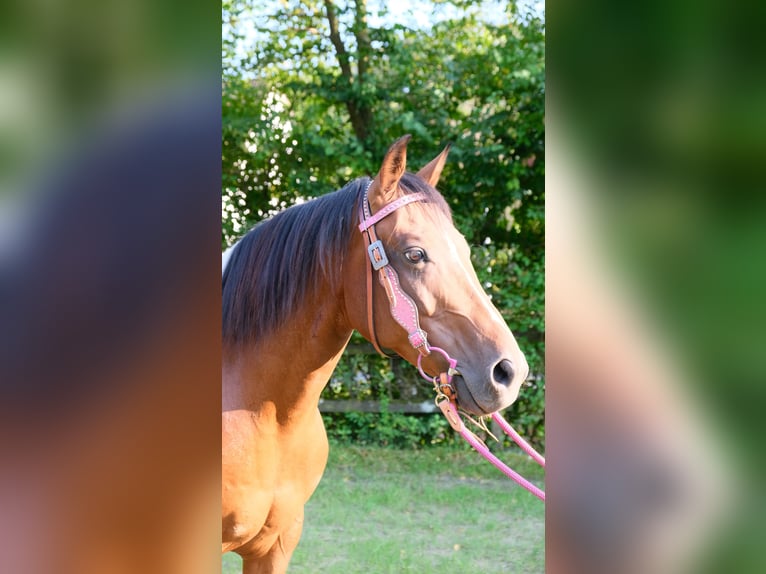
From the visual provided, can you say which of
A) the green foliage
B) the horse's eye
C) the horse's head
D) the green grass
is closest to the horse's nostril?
the horse's head

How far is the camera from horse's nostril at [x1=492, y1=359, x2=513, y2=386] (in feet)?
5.80

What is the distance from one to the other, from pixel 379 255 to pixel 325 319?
26 cm

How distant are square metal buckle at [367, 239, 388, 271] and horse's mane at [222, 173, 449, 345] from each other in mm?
119

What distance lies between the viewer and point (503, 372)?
179cm

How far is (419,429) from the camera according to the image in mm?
5965

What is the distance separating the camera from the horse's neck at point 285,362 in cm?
196
